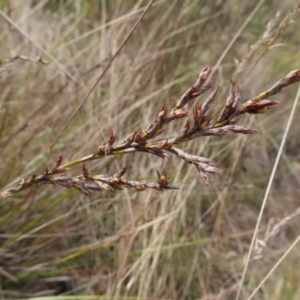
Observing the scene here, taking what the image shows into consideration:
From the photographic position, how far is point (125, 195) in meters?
1.24

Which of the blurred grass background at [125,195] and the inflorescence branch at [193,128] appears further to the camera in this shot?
the blurred grass background at [125,195]

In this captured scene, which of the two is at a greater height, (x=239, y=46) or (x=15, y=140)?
(x=239, y=46)

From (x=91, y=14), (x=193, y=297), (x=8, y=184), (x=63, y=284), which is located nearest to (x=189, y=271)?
(x=193, y=297)

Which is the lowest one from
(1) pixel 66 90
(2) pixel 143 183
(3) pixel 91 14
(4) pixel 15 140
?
(2) pixel 143 183

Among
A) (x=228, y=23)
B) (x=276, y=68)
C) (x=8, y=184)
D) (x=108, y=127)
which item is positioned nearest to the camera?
(x=8, y=184)

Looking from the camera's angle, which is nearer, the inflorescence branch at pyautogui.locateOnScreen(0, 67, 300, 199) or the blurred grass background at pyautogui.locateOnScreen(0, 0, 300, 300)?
the inflorescence branch at pyautogui.locateOnScreen(0, 67, 300, 199)

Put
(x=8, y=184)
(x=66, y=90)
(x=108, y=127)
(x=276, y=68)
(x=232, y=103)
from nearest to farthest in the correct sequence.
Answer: (x=232, y=103), (x=8, y=184), (x=108, y=127), (x=66, y=90), (x=276, y=68)

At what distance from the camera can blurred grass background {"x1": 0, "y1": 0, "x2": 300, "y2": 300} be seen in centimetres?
112

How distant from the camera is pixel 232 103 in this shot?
0.38m

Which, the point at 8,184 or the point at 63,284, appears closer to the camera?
the point at 8,184

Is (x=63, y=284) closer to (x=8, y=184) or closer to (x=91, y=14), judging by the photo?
(x=8, y=184)

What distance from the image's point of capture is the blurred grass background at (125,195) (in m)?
1.12

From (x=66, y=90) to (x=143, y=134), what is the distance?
110cm

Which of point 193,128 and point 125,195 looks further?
point 125,195
